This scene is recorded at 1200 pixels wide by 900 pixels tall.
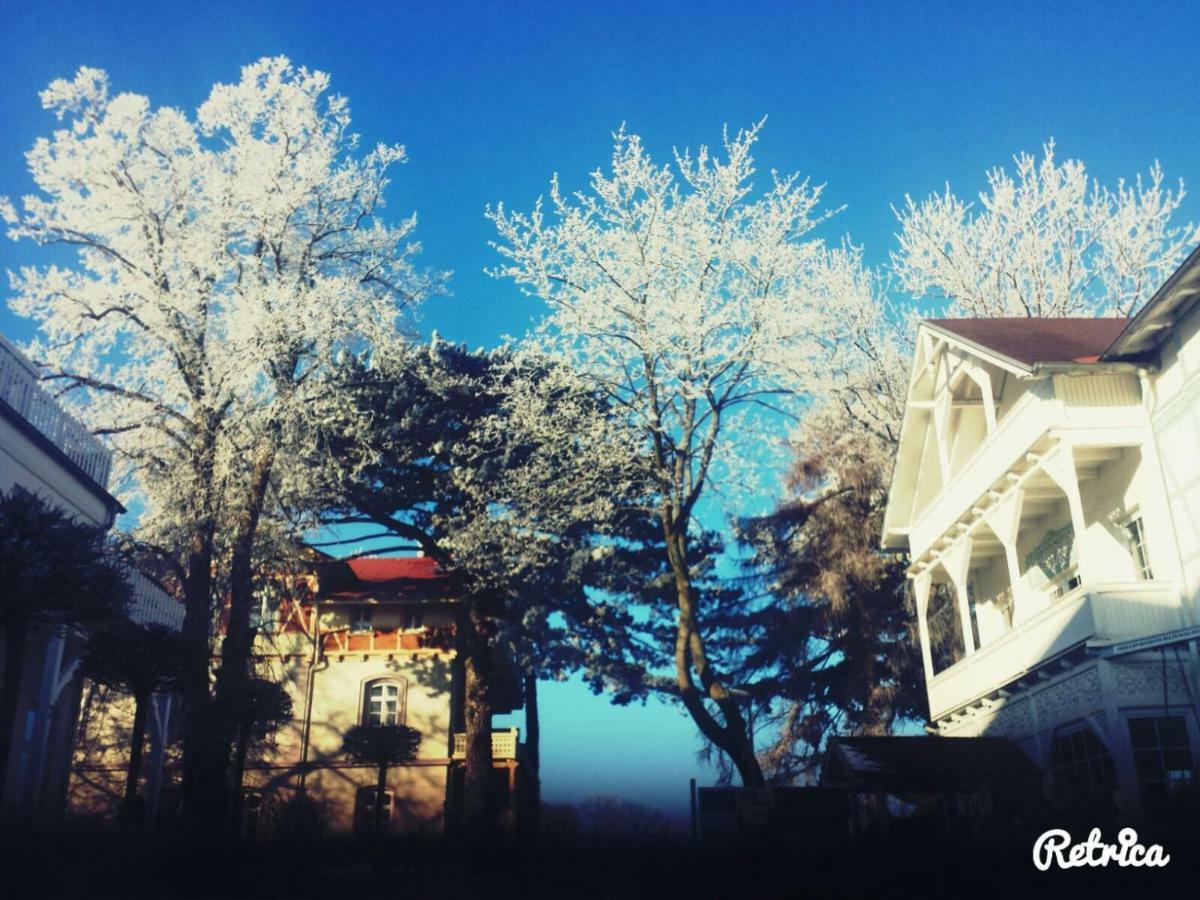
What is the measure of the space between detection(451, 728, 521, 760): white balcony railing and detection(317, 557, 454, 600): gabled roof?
4.82 m

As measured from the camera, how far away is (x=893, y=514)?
2572cm

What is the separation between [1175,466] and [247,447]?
16.4m

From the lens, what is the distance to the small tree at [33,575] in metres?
12.6

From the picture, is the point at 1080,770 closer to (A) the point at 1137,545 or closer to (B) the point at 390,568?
(A) the point at 1137,545

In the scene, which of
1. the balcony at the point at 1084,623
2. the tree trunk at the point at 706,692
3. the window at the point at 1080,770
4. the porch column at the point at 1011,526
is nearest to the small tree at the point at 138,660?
the tree trunk at the point at 706,692

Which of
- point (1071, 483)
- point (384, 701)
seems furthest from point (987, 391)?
point (384, 701)

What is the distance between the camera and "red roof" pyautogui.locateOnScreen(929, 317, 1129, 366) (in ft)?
58.0

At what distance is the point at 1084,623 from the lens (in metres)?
16.3

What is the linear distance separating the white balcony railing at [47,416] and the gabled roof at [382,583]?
1763 centimetres

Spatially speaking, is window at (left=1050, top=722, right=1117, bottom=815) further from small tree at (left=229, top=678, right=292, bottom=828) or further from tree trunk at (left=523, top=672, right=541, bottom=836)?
tree trunk at (left=523, top=672, right=541, bottom=836)

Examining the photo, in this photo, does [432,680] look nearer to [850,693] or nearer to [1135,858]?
[850,693]

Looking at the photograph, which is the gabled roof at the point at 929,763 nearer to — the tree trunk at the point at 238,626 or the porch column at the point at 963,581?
the porch column at the point at 963,581

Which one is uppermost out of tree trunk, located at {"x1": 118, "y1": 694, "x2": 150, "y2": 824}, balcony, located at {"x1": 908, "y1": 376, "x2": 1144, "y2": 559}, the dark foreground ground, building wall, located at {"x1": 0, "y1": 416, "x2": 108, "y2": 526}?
balcony, located at {"x1": 908, "y1": 376, "x2": 1144, "y2": 559}

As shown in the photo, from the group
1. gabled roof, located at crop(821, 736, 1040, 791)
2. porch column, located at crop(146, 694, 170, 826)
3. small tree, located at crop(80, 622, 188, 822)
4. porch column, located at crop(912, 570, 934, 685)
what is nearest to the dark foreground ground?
small tree, located at crop(80, 622, 188, 822)
